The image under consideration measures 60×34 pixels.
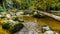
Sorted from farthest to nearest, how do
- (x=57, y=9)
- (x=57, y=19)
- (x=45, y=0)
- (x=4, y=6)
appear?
(x=4, y=6) < (x=57, y=9) < (x=45, y=0) < (x=57, y=19)

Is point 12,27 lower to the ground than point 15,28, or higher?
higher

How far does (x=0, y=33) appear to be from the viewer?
39.5 feet

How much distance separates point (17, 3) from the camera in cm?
3469

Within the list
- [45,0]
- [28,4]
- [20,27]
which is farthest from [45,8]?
[20,27]

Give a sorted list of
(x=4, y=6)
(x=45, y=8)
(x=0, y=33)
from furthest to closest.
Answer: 1. (x=4, y=6)
2. (x=45, y=8)
3. (x=0, y=33)

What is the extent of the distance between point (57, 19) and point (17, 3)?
19.0 m

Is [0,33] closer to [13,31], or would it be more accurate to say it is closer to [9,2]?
[13,31]

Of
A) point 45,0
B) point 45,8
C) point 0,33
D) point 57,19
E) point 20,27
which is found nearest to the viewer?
point 0,33

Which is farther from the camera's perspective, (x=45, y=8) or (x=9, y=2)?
(x=9, y=2)

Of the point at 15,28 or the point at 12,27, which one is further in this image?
the point at 15,28

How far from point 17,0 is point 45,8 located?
972 centimetres

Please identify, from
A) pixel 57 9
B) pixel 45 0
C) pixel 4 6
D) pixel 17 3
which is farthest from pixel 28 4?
pixel 45 0

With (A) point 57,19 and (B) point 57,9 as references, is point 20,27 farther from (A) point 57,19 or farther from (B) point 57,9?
(B) point 57,9

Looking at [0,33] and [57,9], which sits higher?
[0,33]
